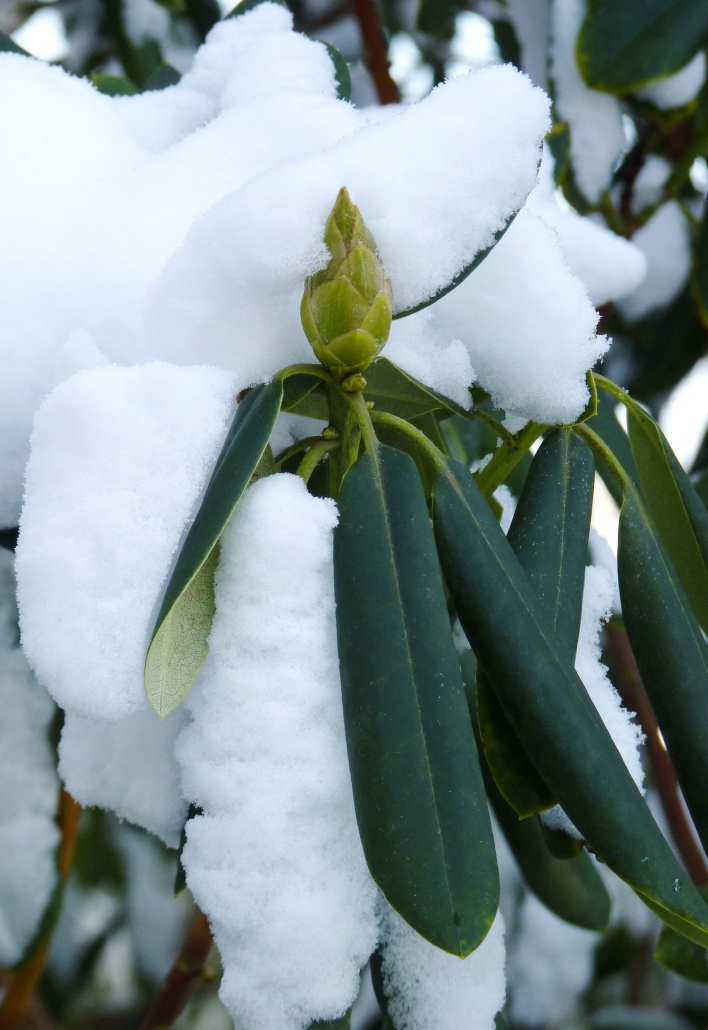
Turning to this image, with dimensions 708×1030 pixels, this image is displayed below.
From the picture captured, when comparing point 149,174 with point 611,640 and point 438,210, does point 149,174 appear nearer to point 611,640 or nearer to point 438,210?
point 438,210

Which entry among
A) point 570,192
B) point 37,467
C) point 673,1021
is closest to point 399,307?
point 37,467

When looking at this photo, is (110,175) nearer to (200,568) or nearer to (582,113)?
(200,568)

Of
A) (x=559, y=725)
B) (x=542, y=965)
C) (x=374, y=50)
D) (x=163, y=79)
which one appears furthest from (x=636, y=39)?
(x=542, y=965)

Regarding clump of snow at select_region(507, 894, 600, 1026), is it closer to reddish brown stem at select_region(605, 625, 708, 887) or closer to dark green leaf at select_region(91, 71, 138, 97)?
A: reddish brown stem at select_region(605, 625, 708, 887)

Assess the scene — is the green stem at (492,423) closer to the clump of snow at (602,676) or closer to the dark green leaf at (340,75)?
the clump of snow at (602,676)

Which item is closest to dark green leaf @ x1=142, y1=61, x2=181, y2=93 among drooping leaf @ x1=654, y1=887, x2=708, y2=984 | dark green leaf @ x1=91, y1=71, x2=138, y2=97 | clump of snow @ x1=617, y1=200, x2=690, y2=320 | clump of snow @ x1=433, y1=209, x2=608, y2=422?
dark green leaf @ x1=91, y1=71, x2=138, y2=97
